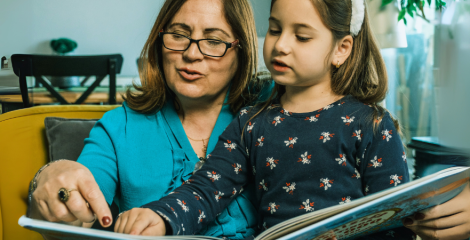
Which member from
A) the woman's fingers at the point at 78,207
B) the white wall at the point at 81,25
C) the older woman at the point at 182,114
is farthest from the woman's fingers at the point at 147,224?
the white wall at the point at 81,25

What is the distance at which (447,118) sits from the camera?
132 cm

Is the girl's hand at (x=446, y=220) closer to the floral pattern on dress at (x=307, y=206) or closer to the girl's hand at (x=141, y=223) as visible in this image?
the floral pattern on dress at (x=307, y=206)

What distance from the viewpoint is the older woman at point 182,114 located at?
3.50 feet

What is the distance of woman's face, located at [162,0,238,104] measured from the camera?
1.08 metres

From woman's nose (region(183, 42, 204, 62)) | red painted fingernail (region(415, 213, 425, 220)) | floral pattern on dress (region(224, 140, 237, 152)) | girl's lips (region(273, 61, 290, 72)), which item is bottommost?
red painted fingernail (region(415, 213, 425, 220))

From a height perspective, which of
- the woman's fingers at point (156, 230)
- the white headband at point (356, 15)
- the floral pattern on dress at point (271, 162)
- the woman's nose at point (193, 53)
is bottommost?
the woman's fingers at point (156, 230)

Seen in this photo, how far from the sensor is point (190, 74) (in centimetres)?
109

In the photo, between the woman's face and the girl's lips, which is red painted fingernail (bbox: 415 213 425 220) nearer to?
the girl's lips

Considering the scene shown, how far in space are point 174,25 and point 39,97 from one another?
7.46 ft

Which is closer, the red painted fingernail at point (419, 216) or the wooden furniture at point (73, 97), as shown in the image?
the red painted fingernail at point (419, 216)

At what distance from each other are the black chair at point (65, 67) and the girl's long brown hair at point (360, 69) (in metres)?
2.27

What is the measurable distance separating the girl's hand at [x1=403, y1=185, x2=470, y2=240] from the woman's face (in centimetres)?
65

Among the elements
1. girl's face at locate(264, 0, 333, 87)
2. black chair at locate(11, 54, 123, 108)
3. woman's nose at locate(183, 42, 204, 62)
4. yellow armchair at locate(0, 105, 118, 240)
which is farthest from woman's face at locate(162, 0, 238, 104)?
black chair at locate(11, 54, 123, 108)

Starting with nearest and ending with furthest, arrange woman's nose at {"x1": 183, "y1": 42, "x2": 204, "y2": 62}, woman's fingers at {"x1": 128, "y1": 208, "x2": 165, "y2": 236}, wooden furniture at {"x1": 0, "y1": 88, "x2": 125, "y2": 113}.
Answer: woman's fingers at {"x1": 128, "y1": 208, "x2": 165, "y2": 236}, woman's nose at {"x1": 183, "y1": 42, "x2": 204, "y2": 62}, wooden furniture at {"x1": 0, "y1": 88, "x2": 125, "y2": 113}
